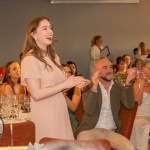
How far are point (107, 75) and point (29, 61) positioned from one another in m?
1.47

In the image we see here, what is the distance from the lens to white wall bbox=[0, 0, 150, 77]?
11.8 meters

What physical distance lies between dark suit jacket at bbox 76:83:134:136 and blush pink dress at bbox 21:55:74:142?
3.06 ft

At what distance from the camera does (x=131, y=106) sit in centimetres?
418

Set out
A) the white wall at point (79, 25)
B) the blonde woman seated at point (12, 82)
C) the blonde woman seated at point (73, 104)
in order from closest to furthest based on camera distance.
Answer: the blonde woman seated at point (73, 104) → the blonde woman seated at point (12, 82) → the white wall at point (79, 25)

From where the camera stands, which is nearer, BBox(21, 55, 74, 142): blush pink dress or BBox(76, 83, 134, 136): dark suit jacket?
BBox(21, 55, 74, 142): blush pink dress

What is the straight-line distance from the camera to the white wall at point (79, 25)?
11.8m

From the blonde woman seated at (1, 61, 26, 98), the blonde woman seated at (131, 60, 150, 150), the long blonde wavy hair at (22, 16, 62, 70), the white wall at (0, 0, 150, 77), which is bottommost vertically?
the blonde woman seated at (131, 60, 150, 150)

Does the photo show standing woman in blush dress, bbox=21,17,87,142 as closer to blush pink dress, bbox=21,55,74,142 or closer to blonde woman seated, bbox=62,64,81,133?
blush pink dress, bbox=21,55,74,142

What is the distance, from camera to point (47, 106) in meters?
3.10

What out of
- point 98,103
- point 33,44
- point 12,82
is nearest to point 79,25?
point 12,82

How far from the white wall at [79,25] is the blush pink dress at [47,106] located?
8.72m

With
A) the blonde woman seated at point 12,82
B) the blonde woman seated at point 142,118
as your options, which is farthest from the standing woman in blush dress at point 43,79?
the blonde woman seated at point 12,82

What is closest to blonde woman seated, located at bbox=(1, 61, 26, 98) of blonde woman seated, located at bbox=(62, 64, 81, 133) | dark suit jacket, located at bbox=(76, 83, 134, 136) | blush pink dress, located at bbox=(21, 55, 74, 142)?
blonde woman seated, located at bbox=(62, 64, 81, 133)

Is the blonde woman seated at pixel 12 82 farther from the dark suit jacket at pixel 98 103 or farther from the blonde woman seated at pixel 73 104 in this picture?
the dark suit jacket at pixel 98 103
